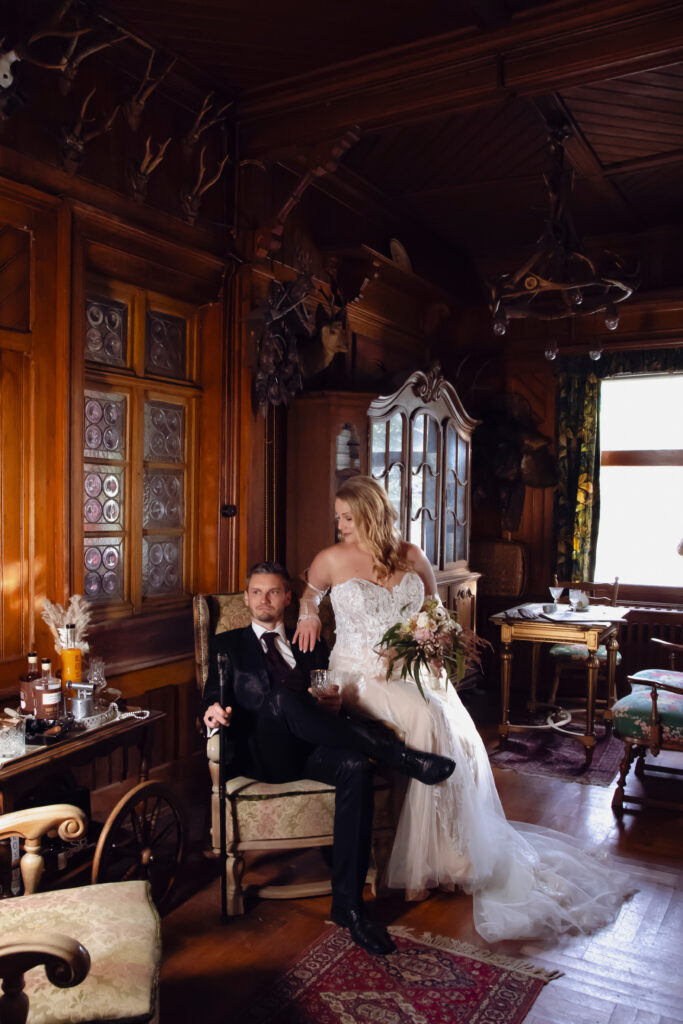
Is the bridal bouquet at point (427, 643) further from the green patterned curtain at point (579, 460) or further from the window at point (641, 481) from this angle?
the window at point (641, 481)

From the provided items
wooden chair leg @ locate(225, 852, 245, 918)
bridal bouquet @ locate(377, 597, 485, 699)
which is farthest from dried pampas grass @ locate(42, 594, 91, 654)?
bridal bouquet @ locate(377, 597, 485, 699)

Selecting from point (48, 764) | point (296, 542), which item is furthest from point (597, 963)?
point (296, 542)

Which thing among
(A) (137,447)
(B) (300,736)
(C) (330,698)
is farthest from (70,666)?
(A) (137,447)

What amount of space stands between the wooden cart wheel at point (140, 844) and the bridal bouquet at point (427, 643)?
3.41ft

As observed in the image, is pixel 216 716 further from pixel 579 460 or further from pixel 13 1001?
pixel 579 460

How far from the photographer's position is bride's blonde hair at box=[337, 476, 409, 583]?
3562 mm

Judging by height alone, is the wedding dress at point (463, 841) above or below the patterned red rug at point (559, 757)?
above

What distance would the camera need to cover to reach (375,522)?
11.7 feet

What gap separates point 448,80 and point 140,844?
3426mm

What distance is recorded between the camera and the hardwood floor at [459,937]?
243 centimetres

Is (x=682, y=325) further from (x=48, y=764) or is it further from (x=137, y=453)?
(x=48, y=764)

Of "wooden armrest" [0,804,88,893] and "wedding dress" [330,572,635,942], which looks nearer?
"wooden armrest" [0,804,88,893]

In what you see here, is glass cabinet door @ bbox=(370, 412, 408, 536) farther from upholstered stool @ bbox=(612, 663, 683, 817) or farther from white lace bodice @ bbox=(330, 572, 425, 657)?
upholstered stool @ bbox=(612, 663, 683, 817)

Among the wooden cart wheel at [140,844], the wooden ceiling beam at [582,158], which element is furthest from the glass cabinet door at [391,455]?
the wooden cart wheel at [140,844]
